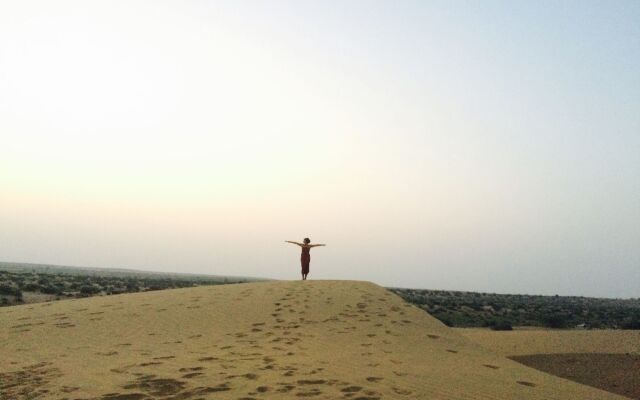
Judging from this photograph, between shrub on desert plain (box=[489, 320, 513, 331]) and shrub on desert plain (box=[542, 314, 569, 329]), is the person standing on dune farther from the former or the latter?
shrub on desert plain (box=[542, 314, 569, 329])

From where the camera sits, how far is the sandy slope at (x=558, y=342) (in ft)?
51.1

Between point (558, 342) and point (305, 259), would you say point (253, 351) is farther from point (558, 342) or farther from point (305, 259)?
point (558, 342)

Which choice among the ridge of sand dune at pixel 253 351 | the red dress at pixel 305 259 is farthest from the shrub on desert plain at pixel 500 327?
the red dress at pixel 305 259

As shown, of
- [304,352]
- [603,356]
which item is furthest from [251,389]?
[603,356]

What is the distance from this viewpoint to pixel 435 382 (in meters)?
7.70

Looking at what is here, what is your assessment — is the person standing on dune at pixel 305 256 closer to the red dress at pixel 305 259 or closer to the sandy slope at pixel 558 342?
the red dress at pixel 305 259

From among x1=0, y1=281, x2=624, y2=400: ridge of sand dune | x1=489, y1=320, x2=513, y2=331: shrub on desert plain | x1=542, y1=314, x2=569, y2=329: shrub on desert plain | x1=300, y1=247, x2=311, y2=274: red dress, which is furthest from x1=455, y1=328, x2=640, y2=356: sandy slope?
x1=542, y1=314, x2=569, y2=329: shrub on desert plain

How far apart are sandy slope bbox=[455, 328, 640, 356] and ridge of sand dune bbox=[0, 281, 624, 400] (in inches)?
166

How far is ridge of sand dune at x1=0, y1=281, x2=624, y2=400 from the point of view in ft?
23.5

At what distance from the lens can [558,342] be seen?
1697 cm

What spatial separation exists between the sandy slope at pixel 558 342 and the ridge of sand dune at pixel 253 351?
4.22 meters

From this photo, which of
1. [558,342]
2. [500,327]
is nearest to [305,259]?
[558,342]

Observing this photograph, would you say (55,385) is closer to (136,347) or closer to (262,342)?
(136,347)

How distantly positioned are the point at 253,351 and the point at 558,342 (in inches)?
490
